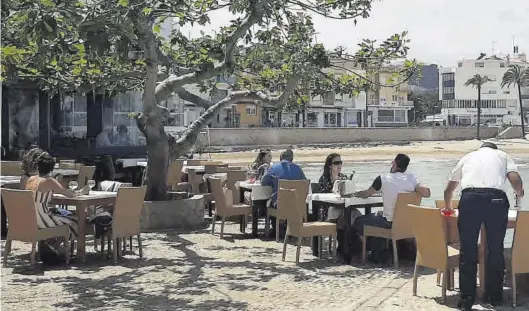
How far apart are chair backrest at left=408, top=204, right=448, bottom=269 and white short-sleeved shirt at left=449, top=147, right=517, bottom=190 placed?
369 mm

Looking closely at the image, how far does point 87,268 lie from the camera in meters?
7.95

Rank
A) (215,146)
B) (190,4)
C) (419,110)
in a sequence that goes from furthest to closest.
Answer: (419,110) → (215,146) → (190,4)

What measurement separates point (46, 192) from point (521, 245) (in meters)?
4.75

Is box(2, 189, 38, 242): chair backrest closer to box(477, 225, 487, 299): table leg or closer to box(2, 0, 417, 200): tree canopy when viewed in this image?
box(2, 0, 417, 200): tree canopy

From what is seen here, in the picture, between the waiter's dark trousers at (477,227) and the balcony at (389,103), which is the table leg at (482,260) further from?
the balcony at (389,103)

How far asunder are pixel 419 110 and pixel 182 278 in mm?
119990

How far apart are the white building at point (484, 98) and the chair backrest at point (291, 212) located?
113 m

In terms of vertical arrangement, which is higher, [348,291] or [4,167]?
[4,167]

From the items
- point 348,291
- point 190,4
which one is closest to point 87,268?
point 348,291

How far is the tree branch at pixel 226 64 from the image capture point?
934cm

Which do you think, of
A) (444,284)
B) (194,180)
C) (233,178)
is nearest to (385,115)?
(194,180)

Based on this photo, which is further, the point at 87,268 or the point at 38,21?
the point at 87,268

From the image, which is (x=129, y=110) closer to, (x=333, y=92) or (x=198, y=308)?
(x=333, y=92)

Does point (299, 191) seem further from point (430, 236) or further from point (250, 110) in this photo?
point (250, 110)
